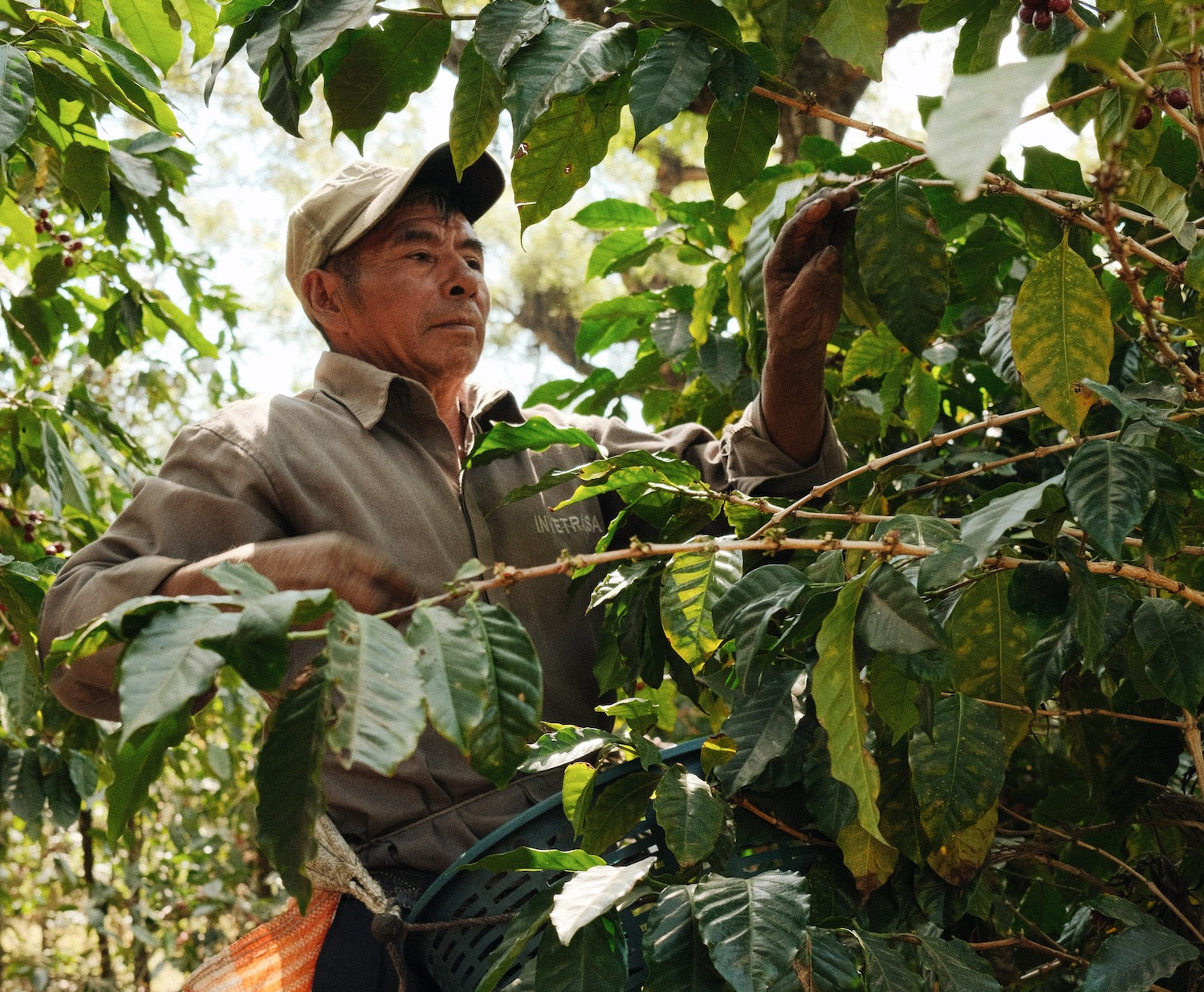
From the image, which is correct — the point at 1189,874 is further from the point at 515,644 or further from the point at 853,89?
the point at 853,89

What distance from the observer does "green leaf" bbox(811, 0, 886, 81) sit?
1.32 meters

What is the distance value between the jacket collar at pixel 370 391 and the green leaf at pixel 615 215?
38cm

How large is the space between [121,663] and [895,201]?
961mm

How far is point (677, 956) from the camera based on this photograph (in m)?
1.08

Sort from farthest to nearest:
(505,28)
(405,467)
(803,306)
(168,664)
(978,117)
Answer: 1. (405,467)
2. (803,306)
3. (505,28)
4. (168,664)
5. (978,117)

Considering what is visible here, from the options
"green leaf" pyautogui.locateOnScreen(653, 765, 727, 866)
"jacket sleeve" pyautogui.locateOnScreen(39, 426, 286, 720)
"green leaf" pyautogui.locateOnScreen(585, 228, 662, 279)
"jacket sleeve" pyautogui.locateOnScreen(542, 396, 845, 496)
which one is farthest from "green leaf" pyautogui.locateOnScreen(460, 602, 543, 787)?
"green leaf" pyautogui.locateOnScreen(585, 228, 662, 279)

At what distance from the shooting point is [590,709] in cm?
197

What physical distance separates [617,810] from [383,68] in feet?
2.81

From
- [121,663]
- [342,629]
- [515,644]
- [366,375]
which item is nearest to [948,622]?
[515,644]

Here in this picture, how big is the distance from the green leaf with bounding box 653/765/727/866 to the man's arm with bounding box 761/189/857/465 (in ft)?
2.17

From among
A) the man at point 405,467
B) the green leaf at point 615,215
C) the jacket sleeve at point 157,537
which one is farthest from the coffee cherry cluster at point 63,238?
the green leaf at point 615,215

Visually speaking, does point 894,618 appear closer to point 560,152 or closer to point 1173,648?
point 1173,648

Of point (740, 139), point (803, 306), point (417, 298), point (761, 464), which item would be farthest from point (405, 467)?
point (740, 139)

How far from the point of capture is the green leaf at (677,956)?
107 centimetres
